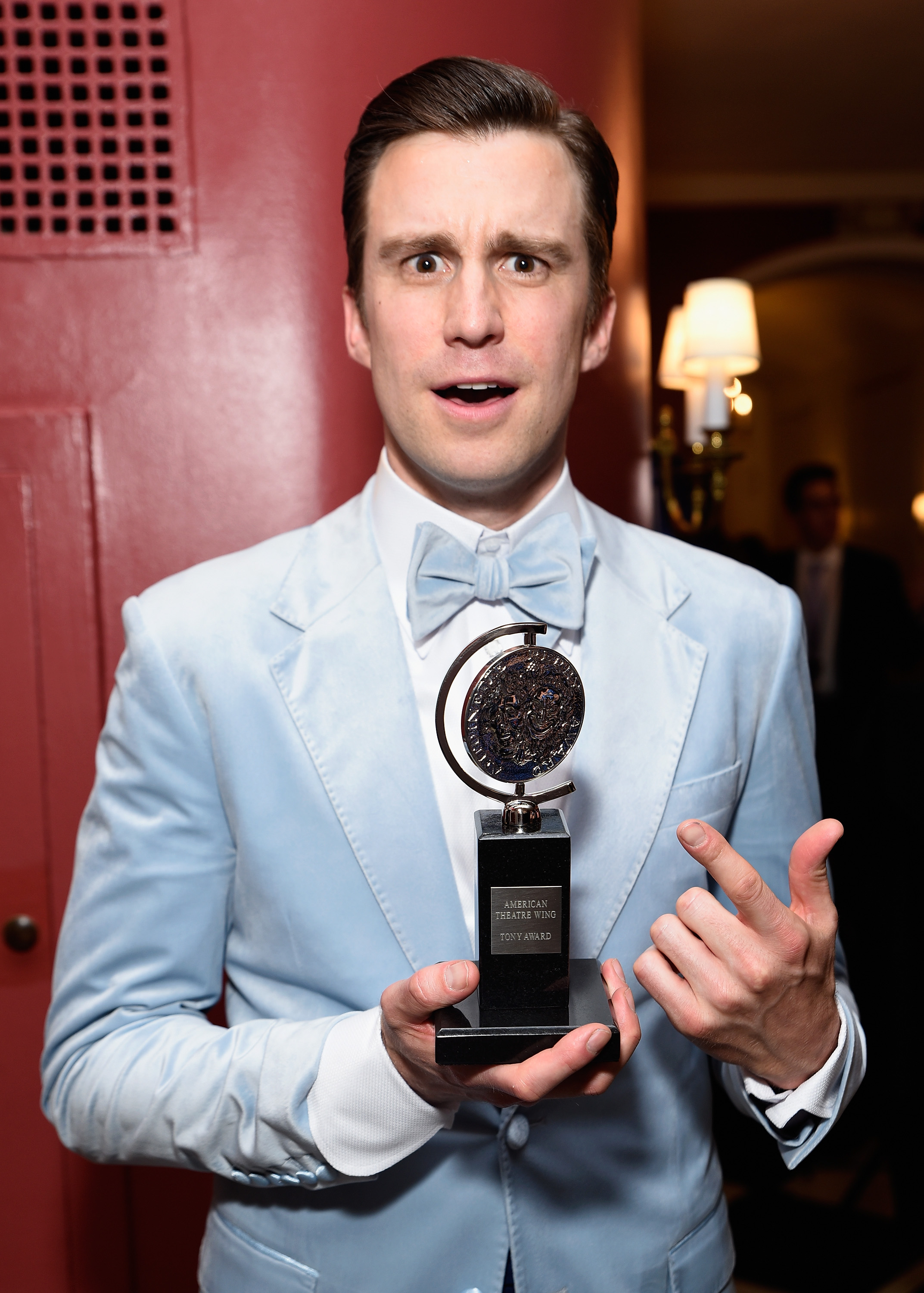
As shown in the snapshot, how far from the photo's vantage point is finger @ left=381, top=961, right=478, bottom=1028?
97cm

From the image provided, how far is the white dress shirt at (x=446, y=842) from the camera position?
116 cm

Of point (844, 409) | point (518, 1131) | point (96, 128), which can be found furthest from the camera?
point (844, 409)

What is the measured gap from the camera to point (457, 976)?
3.18 ft

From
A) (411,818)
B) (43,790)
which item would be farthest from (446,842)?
(43,790)

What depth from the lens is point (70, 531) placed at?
2.08 m

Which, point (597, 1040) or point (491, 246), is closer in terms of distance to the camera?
point (597, 1040)

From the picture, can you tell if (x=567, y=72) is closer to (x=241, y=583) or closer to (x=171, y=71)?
(x=171, y=71)

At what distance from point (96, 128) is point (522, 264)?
1.19 m

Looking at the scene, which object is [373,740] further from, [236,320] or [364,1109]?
[236,320]

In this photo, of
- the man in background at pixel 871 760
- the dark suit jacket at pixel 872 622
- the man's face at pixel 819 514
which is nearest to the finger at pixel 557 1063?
the man in background at pixel 871 760

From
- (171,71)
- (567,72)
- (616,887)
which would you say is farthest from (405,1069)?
(567,72)

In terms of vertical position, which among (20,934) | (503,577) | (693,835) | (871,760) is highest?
(503,577)

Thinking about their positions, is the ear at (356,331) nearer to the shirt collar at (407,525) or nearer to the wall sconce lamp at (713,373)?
the shirt collar at (407,525)

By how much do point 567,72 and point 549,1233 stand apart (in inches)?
87.5
